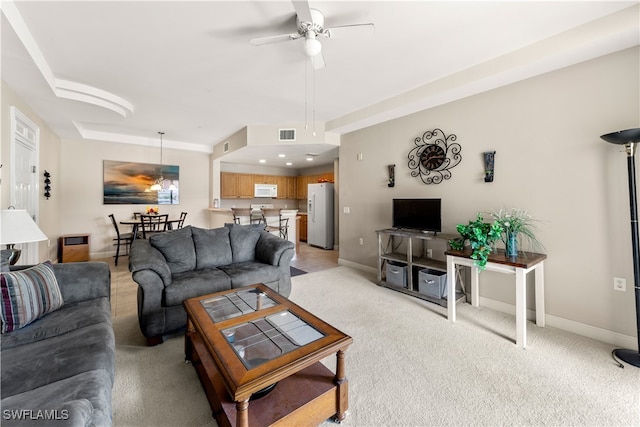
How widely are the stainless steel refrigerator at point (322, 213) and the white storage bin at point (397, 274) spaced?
3.07 metres

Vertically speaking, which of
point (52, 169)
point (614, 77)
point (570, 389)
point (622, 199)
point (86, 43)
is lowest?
point (570, 389)

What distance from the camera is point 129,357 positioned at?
211 centimetres

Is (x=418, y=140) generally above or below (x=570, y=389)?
above

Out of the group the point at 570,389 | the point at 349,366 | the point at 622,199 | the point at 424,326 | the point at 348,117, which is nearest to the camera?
the point at 570,389

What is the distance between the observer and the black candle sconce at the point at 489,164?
3.04 metres

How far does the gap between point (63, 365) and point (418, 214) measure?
3.53 meters

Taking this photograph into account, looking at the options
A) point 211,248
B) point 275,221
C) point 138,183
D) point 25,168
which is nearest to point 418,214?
point 211,248

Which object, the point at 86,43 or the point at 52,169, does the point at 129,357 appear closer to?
the point at 86,43

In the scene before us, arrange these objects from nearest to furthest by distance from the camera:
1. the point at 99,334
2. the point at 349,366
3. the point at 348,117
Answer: the point at 99,334
the point at 349,366
the point at 348,117

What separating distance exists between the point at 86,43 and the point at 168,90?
106 cm

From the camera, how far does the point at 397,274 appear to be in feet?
12.1

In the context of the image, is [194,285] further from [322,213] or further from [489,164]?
[322,213]

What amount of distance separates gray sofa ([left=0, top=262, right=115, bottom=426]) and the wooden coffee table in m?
0.46

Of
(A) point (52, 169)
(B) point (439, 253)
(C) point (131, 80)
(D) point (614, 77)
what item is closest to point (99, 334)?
(C) point (131, 80)
